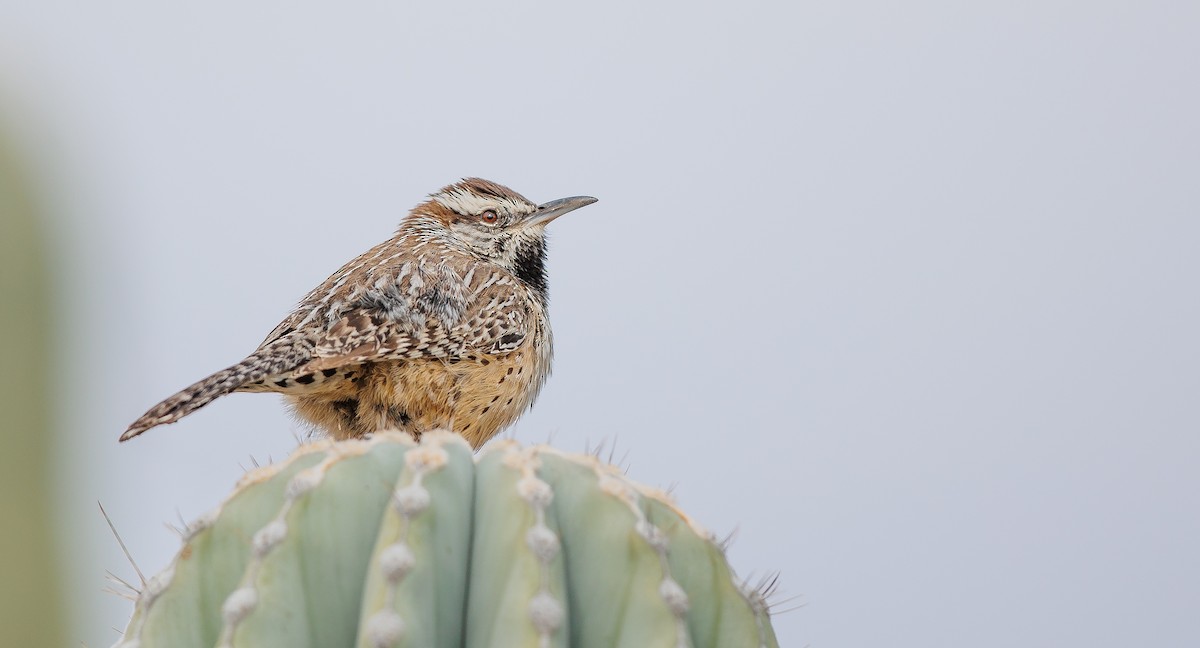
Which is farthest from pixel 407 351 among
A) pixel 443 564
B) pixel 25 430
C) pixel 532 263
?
pixel 25 430

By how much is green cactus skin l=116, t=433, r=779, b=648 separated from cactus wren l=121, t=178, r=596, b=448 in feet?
4.69

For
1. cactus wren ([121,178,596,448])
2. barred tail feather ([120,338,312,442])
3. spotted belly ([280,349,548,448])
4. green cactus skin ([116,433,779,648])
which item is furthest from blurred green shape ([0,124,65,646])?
green cactus skin ([116,433,779,648])

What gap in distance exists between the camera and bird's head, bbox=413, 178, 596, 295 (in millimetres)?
4398

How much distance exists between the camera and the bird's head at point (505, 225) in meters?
4.40

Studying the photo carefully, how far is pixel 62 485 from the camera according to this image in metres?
7.00

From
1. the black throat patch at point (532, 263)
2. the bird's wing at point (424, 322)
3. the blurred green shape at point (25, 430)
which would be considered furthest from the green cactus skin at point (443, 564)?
the blurred green shape at point (25, 430)

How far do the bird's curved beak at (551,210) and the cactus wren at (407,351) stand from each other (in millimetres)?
425

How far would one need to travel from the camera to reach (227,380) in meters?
3.04

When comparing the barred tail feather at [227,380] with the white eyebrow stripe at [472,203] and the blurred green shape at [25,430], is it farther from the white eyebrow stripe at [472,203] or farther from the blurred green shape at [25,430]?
the blurred green shape at [25,430]

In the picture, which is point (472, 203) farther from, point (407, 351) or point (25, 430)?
point (25, 430)

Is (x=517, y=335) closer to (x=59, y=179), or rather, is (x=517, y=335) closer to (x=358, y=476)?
(x=358, y=476)

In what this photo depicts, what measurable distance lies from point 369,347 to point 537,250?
4.08ft

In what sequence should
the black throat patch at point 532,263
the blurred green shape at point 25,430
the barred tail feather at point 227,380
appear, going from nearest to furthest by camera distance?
the barred tail feather at point 227,380, the black throat patch at point 532,263, the blurred green shape at point 25,430

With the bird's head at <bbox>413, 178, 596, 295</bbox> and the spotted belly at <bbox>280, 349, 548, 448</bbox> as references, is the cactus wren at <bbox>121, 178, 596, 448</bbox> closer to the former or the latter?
the spotted belly at <bbox>280, 349, 548, 448</bbox>
